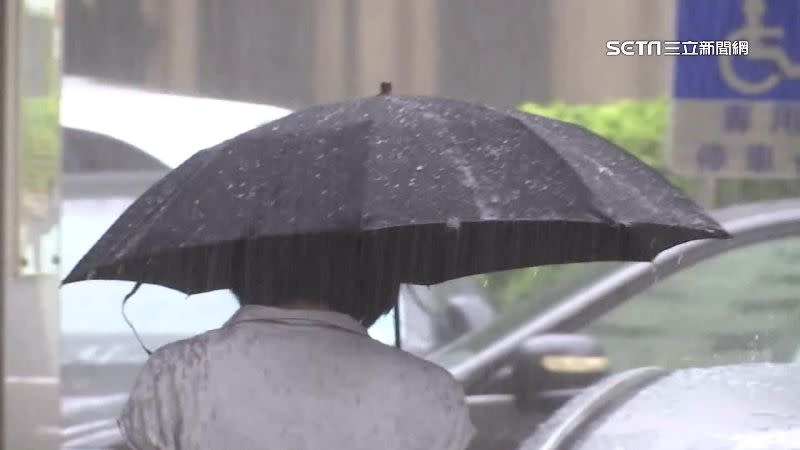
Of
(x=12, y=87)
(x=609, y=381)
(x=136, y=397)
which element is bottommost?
(x=609, y=381)

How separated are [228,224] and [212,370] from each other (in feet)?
0.79

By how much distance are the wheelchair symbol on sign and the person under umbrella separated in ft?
5.99

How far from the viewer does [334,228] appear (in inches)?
79.4

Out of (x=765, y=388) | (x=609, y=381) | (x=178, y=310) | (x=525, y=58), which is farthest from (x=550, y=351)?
(x=178, y=310)

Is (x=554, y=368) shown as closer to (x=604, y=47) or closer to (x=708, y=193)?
(x=708, y=193)

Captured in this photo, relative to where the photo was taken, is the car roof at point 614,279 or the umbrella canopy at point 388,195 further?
Answer: the car roof at point 614,279

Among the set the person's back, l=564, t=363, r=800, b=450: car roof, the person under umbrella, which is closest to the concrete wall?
l=564, t=363, r=800, b=450: car roof

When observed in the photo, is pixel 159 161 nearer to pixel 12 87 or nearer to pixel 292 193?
pixel 12 87

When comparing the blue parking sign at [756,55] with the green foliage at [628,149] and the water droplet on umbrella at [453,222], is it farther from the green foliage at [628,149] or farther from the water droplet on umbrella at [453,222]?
the water droplet on umbrella at [453,222]

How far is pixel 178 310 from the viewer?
4.25 metres

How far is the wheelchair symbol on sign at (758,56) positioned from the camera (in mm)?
4047

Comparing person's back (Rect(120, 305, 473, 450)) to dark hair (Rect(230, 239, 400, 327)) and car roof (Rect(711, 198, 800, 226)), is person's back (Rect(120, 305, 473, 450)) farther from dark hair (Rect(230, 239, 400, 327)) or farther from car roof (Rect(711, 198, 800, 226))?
car roof (Rect(711, 198, 800, 226))

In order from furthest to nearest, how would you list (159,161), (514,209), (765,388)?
(159,161) < (765,388) < (514,209)

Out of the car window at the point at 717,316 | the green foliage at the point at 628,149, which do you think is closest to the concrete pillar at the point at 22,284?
the green foliage at the point at 628,149
